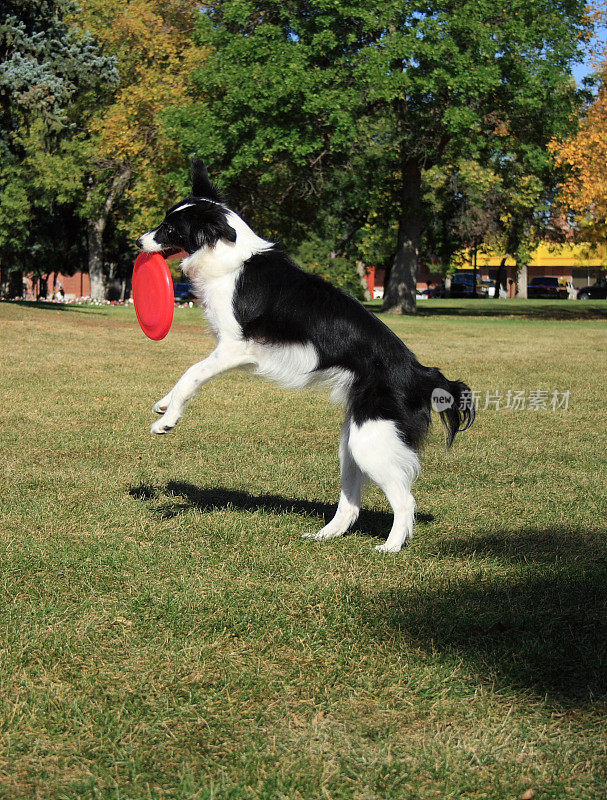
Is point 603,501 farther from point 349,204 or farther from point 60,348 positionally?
point 349,204

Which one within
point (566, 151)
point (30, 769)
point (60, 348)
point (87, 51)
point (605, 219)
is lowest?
point (30, 769)

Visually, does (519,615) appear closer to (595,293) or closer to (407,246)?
(407,246)

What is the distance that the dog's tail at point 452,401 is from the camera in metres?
5.36

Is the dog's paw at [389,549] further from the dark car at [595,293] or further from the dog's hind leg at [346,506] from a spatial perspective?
the dark car at [595,293]

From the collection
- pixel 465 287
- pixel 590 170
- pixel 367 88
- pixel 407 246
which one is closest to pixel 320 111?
pixel 367 88

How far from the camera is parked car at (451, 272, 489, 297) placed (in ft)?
243

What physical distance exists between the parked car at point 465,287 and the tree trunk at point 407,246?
1559 inches

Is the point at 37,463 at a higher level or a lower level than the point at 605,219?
lower

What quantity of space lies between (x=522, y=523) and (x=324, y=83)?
25.1m

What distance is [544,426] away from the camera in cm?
1020

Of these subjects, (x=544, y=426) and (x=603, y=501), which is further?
(x=544, y=426)

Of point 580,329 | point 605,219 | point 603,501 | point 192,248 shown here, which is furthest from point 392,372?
point 605,219

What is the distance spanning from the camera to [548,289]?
69.7 m

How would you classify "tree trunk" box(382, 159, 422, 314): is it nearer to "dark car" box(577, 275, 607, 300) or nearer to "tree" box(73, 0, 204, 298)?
A: "tree" box(73, 0, 204, 298)
